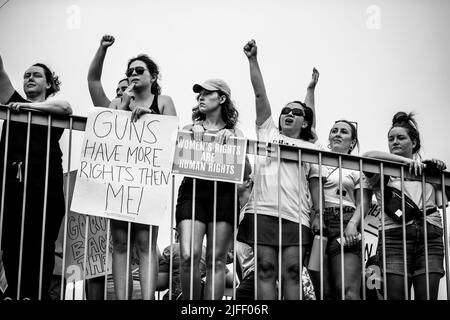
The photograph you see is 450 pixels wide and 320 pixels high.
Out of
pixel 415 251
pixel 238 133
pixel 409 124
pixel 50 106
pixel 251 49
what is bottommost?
pixel 415 251

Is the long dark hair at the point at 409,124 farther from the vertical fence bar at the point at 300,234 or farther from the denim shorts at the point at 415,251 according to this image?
the vertical fence bar at the point at 300,234

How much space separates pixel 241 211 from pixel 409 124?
1745mm

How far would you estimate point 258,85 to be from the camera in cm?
678

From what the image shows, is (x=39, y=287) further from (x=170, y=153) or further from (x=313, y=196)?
(x=313, y=196)

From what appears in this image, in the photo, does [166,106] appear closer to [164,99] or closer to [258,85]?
[164,99]

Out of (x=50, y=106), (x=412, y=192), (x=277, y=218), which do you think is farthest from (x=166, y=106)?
(x=412, y=192)

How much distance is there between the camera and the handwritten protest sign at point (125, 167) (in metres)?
6.15

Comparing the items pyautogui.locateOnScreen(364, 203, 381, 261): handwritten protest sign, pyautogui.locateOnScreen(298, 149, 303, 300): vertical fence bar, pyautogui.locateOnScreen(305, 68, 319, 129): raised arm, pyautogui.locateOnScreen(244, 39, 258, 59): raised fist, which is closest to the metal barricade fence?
pyautogui.locateOnScreen(298, 149, 303, 300): vertical fence bar

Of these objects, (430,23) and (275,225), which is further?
(430,23)

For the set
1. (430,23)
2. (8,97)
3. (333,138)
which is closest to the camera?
(8,97)

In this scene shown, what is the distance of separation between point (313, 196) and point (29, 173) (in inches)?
87.1

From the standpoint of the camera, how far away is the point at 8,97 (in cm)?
660
